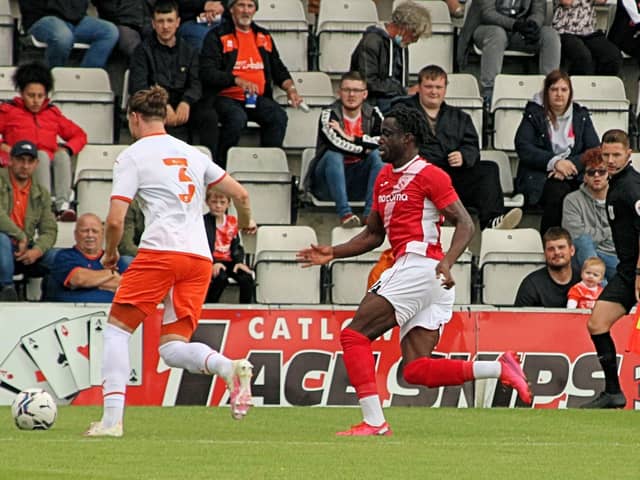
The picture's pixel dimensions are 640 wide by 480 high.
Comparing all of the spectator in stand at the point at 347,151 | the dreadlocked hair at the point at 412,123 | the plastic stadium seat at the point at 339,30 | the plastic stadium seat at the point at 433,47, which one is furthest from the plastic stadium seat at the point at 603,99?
the dreadlocked hair at the point at 412,123

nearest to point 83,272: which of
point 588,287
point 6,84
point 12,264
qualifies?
point 12,264

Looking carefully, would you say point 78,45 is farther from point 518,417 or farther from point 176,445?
point 176,445

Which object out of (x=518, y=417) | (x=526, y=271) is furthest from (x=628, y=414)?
(x=526, y=271)

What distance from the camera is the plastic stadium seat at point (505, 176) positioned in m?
15.3

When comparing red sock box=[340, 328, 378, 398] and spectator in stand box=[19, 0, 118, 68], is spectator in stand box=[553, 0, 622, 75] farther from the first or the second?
red sock box=[340, 328, 378, 398]

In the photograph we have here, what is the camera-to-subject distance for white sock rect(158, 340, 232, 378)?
8.85 meters

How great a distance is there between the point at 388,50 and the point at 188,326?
6704 mm

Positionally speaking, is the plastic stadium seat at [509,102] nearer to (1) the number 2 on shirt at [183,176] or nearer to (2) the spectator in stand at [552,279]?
(2) the spectator in stand at [552,279]

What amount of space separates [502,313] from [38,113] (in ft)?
15.7

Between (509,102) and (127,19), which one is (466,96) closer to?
(509,102)

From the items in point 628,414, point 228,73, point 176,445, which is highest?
point 228,73

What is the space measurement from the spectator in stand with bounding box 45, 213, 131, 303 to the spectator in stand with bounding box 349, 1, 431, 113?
338cm

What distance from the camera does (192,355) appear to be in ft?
29.5

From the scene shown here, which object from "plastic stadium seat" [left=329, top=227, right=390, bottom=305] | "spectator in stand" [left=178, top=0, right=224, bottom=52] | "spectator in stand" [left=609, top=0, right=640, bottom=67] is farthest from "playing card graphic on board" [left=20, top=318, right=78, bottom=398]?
"spectator in stand" [left=609, top=0, right=640, bottom=67]
